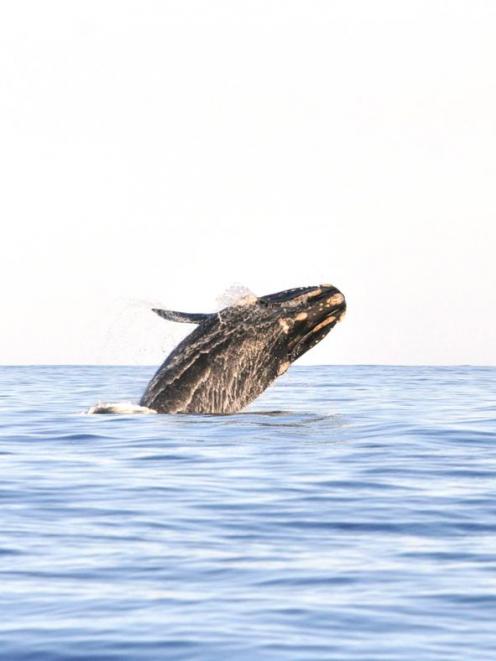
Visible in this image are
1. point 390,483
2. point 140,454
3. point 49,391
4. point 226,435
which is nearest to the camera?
point 390,483

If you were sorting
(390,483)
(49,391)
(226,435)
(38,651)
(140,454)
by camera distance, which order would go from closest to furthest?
(38,651), (390,483), (140,454), (226,435), (49,391)

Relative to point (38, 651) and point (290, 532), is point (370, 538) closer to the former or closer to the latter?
point (290, 532)

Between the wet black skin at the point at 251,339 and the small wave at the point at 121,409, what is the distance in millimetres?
1802

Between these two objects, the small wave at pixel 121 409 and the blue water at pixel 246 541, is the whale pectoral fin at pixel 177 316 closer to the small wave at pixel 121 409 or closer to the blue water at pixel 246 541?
the blue water at pixel 246 541

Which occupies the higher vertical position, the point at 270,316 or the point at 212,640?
the point at 270,316

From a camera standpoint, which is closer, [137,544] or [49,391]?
[137,544]

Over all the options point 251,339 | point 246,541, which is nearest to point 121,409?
point 251,339

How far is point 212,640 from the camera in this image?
982cm

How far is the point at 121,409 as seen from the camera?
26406 millimetres

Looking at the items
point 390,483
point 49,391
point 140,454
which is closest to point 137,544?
point 390,483

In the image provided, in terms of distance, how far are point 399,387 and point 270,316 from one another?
2014 cm

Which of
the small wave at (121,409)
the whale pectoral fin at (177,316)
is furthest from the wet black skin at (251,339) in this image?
the small wave at (121,409)

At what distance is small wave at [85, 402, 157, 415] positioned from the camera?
25227 mm

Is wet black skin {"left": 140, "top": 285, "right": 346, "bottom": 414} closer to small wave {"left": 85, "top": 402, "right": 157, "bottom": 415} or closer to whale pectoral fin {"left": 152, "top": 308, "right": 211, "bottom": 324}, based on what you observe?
whale pectoral fin {"left": 152, "top": 308, "right": 211, "bottom": 324}
